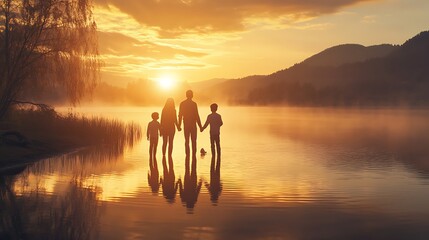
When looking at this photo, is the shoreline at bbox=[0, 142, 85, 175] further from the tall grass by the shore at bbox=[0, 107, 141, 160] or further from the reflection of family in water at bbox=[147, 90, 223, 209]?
the reflection of family in water at bbox=[147, 90, 223, 209]

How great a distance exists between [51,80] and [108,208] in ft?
46.1

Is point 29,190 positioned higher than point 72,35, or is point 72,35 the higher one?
point 72,35

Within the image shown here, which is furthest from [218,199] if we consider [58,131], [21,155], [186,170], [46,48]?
[58,131]

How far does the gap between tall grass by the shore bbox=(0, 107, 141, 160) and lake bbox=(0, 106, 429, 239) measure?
171 inches

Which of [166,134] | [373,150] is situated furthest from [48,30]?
[373,150]

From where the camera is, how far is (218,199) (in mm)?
10555

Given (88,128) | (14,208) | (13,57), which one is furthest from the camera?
(88,128)

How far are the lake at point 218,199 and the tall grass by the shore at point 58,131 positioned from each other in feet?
14.2

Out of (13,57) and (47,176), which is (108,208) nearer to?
(47,176)

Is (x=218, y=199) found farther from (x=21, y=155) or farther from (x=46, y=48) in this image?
(x=46, y=48)

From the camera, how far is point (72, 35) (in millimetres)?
22203

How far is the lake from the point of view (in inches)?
306

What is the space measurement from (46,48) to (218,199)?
44.0 feet

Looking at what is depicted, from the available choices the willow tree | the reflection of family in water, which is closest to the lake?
the reflection of family in water
